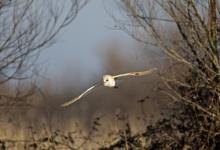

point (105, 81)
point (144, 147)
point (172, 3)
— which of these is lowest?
point (144, 147)

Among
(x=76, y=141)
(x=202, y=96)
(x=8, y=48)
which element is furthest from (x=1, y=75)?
(x=202, y=96)

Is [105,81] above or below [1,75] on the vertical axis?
below

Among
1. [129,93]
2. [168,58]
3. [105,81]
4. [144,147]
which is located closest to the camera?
[105,81]

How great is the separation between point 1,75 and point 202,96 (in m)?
3.04

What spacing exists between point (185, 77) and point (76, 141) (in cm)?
192

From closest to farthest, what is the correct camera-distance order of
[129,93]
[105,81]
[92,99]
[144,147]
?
[105,81], [144,147], [129,93], [92,99]

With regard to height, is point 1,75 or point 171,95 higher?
point 1,75

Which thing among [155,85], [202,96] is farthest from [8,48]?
[202,96]

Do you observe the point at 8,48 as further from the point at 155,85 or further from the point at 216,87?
the point at 216,87

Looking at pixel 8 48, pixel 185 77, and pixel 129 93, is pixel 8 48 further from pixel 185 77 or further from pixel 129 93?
pixel 185 77

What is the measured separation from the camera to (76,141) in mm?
9281

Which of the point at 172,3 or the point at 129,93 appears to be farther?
the point at 129,93

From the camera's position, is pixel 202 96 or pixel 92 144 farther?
pixel 92 144

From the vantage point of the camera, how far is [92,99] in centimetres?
1059
